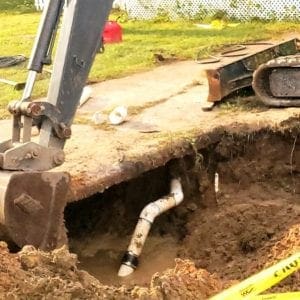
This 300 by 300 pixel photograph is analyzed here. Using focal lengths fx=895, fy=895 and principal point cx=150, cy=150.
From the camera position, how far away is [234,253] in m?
6.13

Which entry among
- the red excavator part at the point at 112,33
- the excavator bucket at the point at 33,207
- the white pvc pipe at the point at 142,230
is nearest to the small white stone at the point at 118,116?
the white pvc pipe at the point at 142,230

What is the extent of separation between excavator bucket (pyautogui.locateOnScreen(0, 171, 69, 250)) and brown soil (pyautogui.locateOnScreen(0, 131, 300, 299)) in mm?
561

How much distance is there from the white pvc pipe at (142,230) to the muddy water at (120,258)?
60mm

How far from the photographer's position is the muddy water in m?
6.15

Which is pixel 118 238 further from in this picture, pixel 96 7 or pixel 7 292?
pixel 7 292

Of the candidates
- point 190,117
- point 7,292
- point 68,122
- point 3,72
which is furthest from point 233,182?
point 3,72

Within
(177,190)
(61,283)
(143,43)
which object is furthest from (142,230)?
(143,43)

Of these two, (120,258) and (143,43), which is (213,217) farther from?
(143,43)

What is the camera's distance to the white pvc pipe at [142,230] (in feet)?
20.5

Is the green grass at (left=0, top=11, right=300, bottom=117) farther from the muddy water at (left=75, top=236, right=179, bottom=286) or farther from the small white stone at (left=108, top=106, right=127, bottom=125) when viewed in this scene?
the muddy water at (left=75, top=236, right=179, bottom=286)

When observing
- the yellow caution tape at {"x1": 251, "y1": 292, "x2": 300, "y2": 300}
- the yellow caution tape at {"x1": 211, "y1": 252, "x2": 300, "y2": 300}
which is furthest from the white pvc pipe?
the yellow caution tape at {"x1": 251, "y1": 292, "x2": 300, "y2": 300}

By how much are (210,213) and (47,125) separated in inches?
76.7

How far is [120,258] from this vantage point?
6.44m

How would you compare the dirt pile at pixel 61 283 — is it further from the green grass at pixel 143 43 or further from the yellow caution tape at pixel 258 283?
the green grass at pixel 143 43
